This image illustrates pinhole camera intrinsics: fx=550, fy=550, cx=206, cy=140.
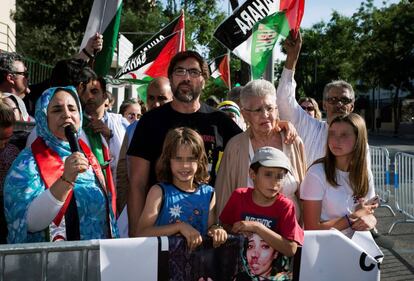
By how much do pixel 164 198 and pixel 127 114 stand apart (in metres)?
5.01

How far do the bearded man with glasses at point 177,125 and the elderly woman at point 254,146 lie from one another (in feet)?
0.70

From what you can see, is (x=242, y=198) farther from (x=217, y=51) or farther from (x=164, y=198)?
(x=217, y=51)

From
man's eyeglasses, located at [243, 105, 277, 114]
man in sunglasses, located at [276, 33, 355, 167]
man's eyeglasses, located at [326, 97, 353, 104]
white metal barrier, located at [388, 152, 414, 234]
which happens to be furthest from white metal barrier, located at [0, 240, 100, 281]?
white metal barrier, located at [388, 152, 414, 234]

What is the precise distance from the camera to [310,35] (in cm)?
6619

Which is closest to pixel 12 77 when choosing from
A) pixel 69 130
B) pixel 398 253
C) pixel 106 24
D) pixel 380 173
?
pixel 106 24

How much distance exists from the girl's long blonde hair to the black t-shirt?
27.7 inches

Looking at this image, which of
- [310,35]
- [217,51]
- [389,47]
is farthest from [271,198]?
[310,35]

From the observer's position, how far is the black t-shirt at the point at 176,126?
141 inches

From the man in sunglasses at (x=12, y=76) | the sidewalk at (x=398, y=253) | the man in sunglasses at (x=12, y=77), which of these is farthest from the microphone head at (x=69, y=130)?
the sidewalk at (x=398, y=253)

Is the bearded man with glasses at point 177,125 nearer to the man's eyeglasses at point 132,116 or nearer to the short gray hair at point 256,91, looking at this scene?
the short gray hair at point 256,91

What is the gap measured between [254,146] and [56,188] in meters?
1.44

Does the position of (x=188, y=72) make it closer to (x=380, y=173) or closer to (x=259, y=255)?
(x=259, y=255)

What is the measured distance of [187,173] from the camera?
122 inches

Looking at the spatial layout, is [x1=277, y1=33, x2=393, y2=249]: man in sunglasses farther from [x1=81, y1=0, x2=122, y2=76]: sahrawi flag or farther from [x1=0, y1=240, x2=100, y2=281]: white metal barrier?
[x1=0, y1=240, x2=100, y2=281]: white metal barrier
